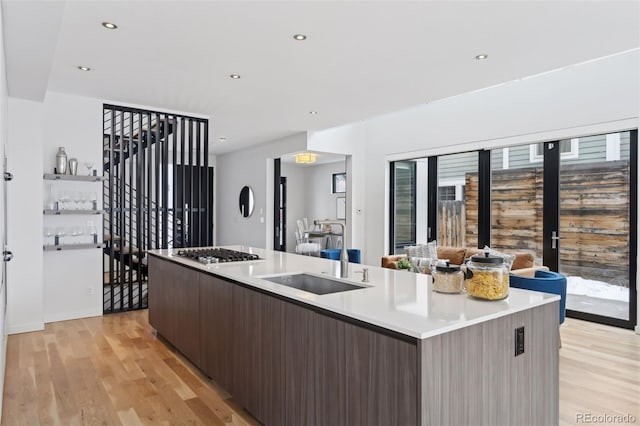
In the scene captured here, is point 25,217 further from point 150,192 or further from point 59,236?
point 150,192

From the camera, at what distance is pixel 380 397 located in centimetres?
153

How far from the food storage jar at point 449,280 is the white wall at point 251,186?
5.21m

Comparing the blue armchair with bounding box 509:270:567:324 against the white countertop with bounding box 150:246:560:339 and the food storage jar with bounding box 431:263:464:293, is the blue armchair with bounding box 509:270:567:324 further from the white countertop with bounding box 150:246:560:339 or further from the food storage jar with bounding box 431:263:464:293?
the food storage jar with bounding box 431:263:464:293

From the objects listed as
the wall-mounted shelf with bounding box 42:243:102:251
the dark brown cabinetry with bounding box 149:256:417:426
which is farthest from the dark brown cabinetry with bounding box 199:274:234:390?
the wall-mounted shelf with bounding box 42:243:102:251

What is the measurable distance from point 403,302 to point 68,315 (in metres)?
4.32

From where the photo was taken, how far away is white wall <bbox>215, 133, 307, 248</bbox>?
7.76 meters

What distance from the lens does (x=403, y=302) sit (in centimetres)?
182

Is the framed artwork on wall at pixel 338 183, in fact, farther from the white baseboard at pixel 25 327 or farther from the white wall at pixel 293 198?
the white baseboard at pixel 25 327

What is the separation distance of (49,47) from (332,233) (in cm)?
725

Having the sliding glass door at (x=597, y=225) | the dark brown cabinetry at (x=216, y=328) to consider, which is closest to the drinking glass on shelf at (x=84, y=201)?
the dark brown cabinetry at (x=216, y=328)

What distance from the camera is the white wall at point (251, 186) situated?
7762 mm

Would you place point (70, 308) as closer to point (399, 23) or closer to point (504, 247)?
point (399, 23)

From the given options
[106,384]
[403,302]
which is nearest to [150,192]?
[106,384]

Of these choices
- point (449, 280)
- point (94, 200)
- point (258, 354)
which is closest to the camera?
point (449, 280)
